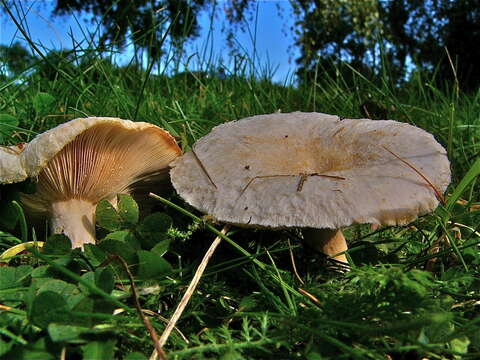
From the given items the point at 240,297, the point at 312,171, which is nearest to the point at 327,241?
the point at 312,171

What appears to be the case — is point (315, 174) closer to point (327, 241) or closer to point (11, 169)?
point (327, 241)

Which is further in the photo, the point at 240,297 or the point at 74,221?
the point at 74,221

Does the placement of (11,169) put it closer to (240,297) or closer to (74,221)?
(74,221)

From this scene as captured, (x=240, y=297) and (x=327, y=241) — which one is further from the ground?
(x=327, y=241)

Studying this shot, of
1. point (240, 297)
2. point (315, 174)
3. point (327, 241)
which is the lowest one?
point (240, 297)

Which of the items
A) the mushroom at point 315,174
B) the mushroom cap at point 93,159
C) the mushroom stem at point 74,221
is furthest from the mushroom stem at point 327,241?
the mushroom stem at point 74,221

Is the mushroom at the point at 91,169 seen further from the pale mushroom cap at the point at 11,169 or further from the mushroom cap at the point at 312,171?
the mushroom cap at the point at 312,171

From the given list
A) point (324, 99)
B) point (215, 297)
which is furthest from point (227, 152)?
point (324, 99)
